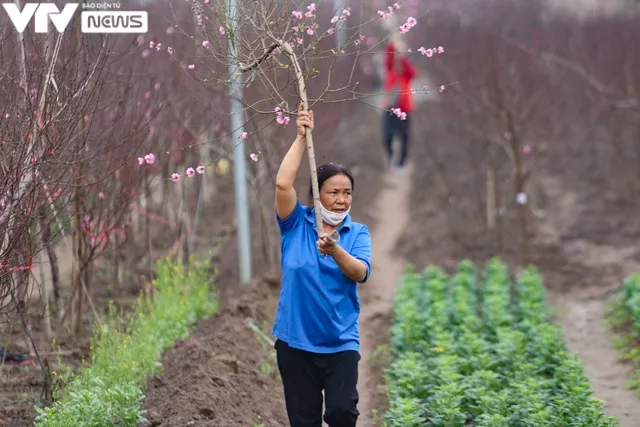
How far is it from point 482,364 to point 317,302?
295 cm

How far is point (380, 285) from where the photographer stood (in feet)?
40.9

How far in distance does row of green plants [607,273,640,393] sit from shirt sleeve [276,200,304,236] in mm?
4059

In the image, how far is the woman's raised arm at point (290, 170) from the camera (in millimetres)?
4523

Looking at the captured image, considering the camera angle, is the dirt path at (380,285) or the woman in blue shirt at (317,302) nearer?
the woman in blue shirt at (317,302)

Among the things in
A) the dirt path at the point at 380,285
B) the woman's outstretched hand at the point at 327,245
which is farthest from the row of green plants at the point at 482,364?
the woman's outstretched hand at the point at 327,245

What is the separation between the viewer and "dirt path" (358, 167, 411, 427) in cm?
739

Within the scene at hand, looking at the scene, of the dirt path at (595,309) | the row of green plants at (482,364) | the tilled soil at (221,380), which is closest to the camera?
the tilled soil at (221,380)

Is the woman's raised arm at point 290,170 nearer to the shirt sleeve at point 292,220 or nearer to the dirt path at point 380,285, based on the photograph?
the shirt sleeve at point 292,220

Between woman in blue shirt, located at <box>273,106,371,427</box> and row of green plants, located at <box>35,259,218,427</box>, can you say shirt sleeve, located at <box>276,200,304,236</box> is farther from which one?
row of green plants, located at <box>35,259,218,427</box>

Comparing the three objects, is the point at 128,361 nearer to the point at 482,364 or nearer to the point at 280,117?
the point at 280,117

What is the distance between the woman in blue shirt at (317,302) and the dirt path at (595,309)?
2914 millimetres

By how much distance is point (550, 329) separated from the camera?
27.0ft

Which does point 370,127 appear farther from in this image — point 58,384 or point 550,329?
point 58,384

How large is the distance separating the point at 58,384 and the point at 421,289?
556 cm
